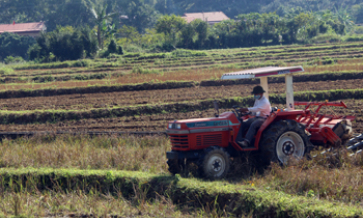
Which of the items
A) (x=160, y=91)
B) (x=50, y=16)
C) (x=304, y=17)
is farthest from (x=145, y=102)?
(x=50, y=16)

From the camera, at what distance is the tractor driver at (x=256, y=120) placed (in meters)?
7.27

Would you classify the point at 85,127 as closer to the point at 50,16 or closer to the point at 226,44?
the point at 226,44

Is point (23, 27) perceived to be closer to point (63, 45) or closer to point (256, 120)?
point (63, 45)

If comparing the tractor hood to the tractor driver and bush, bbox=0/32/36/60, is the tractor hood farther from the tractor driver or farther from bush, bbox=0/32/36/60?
bush, bbox=0/32/36/60

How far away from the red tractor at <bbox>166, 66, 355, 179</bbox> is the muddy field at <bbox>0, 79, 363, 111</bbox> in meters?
7.78

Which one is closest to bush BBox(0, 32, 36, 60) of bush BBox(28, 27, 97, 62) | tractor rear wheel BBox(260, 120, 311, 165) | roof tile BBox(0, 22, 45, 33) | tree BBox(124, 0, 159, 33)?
roof tile BBox(0, 22, 45, 33)

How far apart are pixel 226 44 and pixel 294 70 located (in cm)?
3405

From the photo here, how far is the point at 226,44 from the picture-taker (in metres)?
40.8

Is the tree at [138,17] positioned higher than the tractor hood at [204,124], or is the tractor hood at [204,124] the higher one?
the tree at [138,17]

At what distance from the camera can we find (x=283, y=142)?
24.9ft

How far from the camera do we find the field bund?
5.25 meters

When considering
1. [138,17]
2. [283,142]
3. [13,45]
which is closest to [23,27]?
[13,45]

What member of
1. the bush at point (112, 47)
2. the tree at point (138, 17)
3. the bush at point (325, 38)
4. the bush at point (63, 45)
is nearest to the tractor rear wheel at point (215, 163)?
the bush at point (112, 47)

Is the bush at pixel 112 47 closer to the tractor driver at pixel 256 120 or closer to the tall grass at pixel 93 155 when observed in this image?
the tall grass at pixel 93 155
